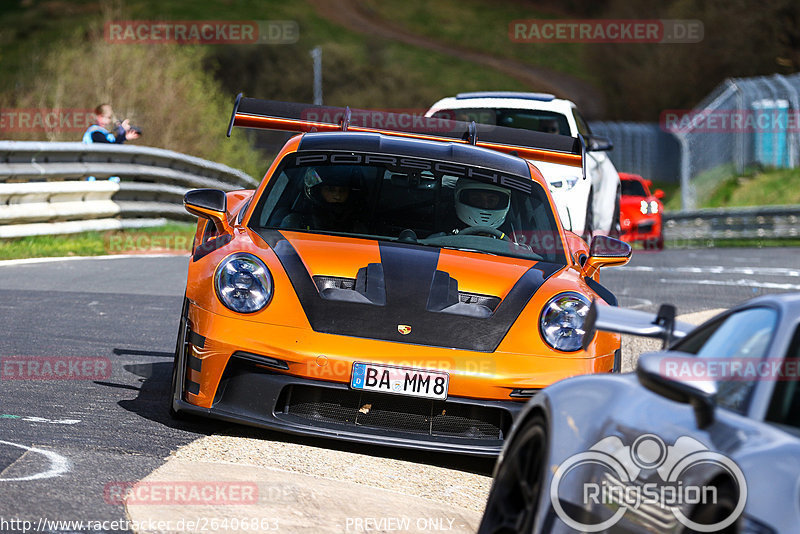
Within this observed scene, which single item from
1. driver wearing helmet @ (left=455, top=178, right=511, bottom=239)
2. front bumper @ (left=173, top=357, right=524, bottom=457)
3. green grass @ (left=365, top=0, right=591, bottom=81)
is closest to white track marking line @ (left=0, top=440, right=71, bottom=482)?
front bumper @ (left=173, top=357, right=524, bottom=457)

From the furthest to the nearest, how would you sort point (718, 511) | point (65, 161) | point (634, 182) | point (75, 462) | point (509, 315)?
point (634, 182) → point (65, 161) → point (509, 315) → point (75, 462) → point (718, 511)

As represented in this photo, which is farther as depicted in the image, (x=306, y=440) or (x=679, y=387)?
(x=306, y=440)

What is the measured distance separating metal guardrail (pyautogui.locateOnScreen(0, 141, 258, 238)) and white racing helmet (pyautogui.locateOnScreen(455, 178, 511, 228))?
803 centimetres

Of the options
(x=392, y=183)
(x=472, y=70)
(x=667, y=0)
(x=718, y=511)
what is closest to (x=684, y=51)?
(x=667, y=0)

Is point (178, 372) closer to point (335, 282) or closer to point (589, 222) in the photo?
point (335, 282)

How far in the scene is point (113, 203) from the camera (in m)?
16.7

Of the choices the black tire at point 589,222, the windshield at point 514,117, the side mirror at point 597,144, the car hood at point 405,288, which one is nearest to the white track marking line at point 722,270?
the windshield at point 514,117

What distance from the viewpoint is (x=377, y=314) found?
19.8 feet

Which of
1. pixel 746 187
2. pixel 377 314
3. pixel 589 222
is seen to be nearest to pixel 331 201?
pixel 377 314

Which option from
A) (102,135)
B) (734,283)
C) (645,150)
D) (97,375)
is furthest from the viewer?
(645,150)

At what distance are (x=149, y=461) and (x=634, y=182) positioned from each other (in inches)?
826

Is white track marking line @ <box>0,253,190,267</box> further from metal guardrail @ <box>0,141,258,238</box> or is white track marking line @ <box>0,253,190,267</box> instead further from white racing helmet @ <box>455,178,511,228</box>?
white racing helmet @ <box>455,178,511,228</box>

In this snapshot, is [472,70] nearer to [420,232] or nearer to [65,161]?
[65,161]

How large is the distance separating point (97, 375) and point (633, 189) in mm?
18919
